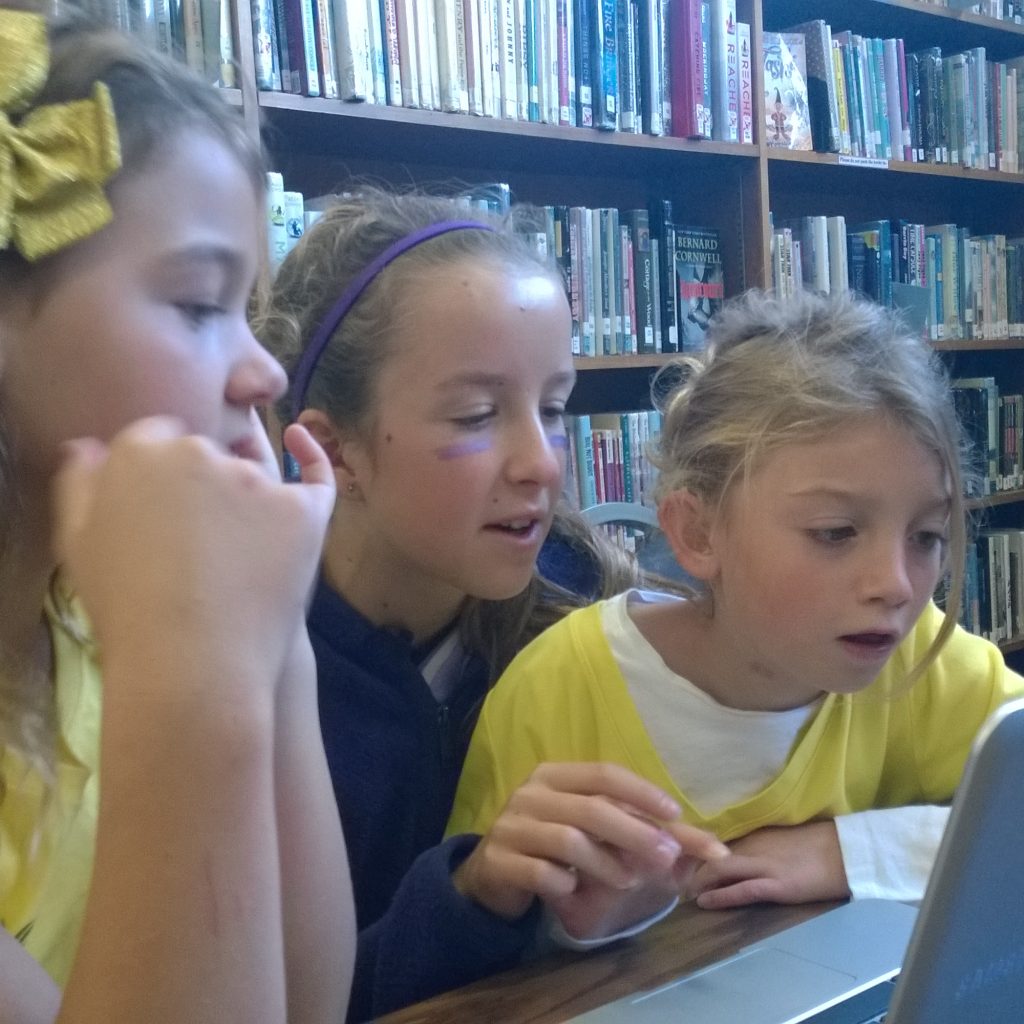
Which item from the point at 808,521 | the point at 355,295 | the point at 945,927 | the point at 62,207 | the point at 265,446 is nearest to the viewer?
the point at 945,927

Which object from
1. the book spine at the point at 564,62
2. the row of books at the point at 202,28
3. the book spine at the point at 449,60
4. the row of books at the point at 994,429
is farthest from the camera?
the row of books at the point at 994,429

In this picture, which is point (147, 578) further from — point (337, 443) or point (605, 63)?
point (605, 63)

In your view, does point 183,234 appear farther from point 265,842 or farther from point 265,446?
point 265,842

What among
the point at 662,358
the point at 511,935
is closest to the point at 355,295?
the point at 511,935

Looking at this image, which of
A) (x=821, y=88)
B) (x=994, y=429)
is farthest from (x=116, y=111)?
(x=994, y=429)

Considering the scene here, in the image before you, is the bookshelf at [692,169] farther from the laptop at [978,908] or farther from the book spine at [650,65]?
the laptop at [978,908]

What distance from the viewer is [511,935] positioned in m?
0.71

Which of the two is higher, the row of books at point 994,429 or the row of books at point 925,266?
the row of books at point 925,266

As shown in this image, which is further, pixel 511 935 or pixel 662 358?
pixel 662 358

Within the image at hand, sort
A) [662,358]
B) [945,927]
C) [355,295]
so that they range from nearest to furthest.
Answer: [945,927]
[355,295]
[662,358]

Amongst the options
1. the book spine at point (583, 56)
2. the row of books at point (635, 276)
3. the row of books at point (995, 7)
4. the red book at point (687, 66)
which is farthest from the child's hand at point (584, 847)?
the row of books at point (995, 7)

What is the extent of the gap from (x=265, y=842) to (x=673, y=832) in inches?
12.2

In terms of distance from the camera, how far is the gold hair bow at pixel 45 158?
0.57 m

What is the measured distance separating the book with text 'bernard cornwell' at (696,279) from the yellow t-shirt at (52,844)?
70.8 inches
